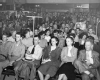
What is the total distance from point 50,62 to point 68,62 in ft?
1.09

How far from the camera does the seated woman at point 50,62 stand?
9.55ft

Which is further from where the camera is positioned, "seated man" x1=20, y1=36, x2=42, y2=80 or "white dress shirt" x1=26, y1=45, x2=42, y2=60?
"white dress shirt" x1=26, y1=45, x2=42, y2=60

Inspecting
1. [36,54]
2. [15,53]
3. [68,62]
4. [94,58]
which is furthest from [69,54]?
[15,53]

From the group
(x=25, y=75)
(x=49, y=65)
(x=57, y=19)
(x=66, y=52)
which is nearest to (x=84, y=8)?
(x=57, y=19)

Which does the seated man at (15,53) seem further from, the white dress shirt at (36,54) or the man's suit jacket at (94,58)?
the man's suit jacket at (94,58)

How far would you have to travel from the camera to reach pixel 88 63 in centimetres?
293

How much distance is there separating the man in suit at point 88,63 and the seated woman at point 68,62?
128mm

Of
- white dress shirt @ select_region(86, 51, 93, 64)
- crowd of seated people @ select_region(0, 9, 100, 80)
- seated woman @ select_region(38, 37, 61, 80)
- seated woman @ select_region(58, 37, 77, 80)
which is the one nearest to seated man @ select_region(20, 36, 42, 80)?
crowd of seated people @ select_region(0, 9, 100, 80)

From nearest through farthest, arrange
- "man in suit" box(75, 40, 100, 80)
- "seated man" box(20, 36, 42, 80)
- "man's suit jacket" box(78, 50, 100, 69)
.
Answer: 1. "man in suit" box(75, 40, 100, 80)
2. "man's suit jacket" box(78, 50, 100, 69)
3. "seated man" box(20, 36, 42, 80)

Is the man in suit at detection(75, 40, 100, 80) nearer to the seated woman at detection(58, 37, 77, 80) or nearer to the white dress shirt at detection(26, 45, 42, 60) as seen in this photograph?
the seated woman at detection(58, 37, 77, 80)

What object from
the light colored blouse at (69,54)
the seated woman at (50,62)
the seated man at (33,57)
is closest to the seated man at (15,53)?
the seated man at (33,57)

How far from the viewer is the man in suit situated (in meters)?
2.76

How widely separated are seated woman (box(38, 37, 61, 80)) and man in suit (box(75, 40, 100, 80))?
0.41 m

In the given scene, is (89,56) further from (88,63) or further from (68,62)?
(68,62)
